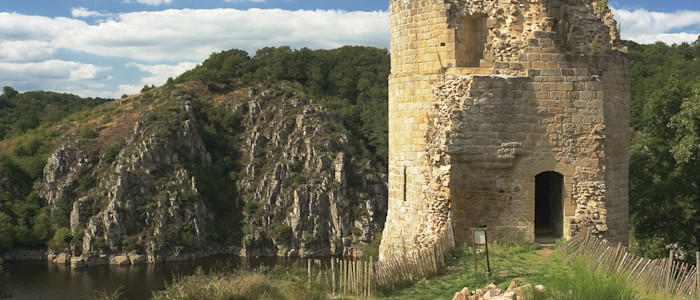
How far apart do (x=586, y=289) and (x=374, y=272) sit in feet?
11.0

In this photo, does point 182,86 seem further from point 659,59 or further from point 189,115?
point 659,59

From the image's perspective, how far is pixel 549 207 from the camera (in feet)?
39.5

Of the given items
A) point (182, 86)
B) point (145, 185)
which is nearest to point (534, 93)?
point (145, 185)

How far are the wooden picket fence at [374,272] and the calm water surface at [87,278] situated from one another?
114 feet

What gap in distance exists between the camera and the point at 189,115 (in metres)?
73.4

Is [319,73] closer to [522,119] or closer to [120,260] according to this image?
[120,260]

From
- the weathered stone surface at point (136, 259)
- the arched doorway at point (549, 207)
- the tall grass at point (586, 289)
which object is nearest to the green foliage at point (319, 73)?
the weathered stone surface at point (136, 259)

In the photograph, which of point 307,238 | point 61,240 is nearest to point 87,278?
point 61,240

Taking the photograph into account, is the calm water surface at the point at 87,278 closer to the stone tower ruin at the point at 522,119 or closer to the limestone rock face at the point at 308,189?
the limestone rock face at the point at 308,189

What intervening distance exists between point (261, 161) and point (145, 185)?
616 inches

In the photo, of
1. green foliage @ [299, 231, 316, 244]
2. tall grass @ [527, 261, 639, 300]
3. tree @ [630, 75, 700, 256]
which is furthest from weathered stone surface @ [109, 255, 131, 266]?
tall grass @ [527, 261, 639, 300]

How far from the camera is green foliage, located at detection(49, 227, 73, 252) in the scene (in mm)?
59875

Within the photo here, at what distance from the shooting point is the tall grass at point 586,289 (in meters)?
6.08

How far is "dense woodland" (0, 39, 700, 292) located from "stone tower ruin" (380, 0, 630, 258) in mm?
4981
